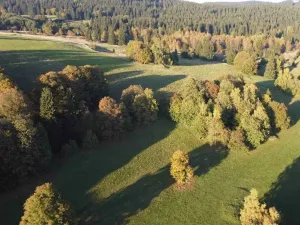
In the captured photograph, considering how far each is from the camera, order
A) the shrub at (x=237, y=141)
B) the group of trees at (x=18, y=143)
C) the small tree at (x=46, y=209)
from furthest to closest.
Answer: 1. the shrub at (x=237, y=141)
2. the group of trees at (x=18, y=143)
3. the small tree at (x=46, y=209)

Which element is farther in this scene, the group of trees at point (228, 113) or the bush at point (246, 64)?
the bush at point (246, 64)

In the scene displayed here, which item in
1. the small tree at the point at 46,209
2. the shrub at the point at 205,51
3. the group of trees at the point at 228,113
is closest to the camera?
the small tree at the point at 46,209

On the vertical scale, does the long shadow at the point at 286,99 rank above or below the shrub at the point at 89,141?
below

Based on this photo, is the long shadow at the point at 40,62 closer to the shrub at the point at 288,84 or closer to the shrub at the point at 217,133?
the shrub at the point at 217,133

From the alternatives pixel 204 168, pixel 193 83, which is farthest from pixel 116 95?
pixel 204 168

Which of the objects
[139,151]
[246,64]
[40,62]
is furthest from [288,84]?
[40,62]

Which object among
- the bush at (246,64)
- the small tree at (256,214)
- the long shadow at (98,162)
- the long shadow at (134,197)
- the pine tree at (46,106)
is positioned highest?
the pine tree at (46,106)

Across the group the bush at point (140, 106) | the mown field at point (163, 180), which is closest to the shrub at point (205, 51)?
the mown field at point (163, 180)
